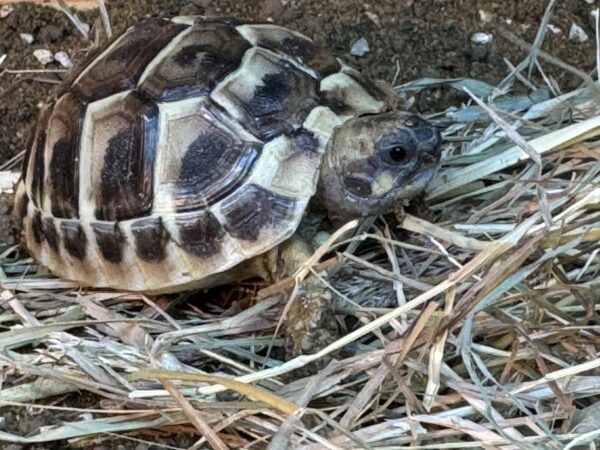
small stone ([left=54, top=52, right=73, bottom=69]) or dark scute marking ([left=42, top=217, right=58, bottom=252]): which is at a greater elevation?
small stone ([left=54, top=52, right=73, bottom=69])

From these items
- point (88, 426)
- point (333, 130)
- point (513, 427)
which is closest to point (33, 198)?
point (88, 426)

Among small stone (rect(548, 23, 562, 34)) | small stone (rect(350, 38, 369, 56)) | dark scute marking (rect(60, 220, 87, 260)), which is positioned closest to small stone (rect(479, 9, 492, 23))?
small stone (rect(548, 23, 562, 34))

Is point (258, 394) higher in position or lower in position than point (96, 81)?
lower

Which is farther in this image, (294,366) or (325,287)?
(325,287)

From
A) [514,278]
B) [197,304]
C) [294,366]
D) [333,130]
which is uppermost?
[333,130]

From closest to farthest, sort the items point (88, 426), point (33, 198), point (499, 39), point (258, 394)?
point (258, 394) < point (88, 426) < point (33, 198) < point (499, 39)

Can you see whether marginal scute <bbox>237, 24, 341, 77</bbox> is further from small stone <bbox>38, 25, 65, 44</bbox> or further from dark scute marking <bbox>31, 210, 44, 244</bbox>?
small stone <bbox>38, 25, 65, 44</bbox>

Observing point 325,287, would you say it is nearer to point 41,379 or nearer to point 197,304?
point 197,304

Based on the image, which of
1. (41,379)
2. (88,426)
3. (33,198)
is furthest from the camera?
(33,198)
